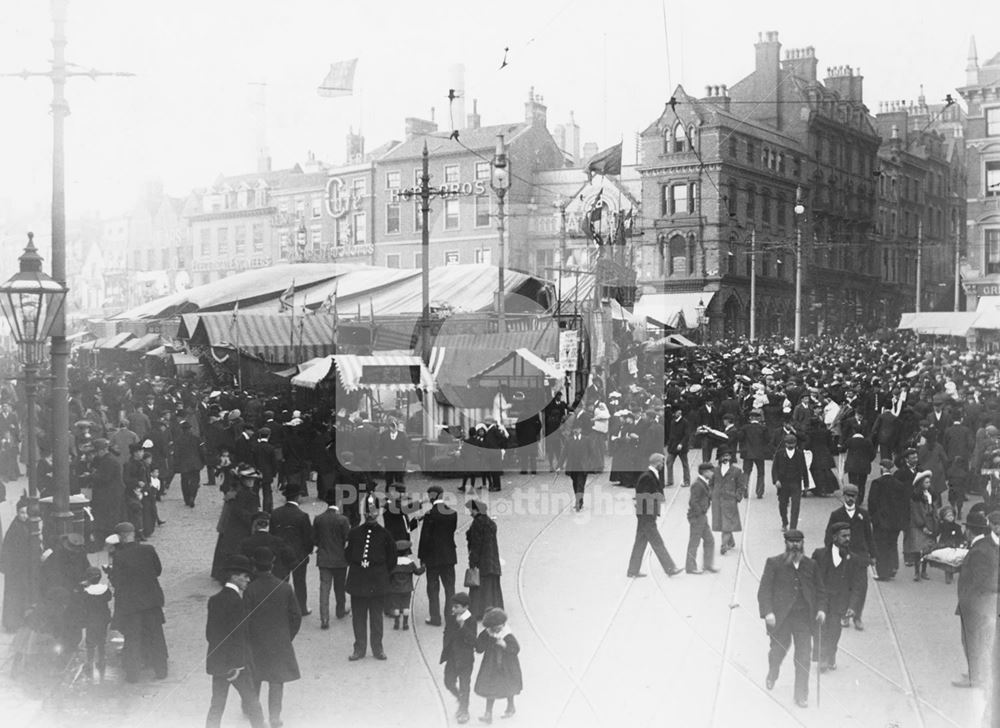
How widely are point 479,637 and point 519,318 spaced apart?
19.8 m

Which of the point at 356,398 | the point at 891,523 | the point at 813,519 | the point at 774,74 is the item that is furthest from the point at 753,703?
the point at 774,74

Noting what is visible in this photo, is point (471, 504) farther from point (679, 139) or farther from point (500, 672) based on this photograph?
point (679, 139)

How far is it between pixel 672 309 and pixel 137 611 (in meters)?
27.9

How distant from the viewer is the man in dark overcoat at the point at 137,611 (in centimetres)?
866

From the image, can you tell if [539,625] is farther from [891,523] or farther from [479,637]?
[891,523]

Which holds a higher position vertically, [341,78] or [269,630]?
[341,78]

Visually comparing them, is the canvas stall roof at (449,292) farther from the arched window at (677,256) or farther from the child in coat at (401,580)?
the child in coat at (401,580)

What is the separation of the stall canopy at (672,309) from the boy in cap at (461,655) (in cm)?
2570

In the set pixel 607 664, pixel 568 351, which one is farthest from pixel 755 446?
pixel 607 664

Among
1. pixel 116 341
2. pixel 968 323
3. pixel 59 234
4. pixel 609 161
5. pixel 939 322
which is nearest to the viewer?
pixel 59 234

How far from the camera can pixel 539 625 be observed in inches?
399

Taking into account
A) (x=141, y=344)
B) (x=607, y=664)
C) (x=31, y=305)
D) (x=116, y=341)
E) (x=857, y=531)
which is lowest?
(x=607, y=664)

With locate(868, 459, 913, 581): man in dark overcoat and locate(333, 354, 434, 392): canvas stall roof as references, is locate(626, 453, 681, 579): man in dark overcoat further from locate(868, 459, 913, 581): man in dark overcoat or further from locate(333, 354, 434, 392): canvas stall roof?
locate(333, 354, 434, 392): canvas stall roof

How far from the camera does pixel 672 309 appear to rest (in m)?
34.7
